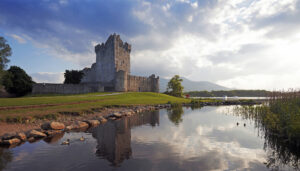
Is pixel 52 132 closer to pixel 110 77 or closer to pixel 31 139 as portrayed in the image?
pixel 31 139

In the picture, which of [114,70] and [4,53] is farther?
[114,70]

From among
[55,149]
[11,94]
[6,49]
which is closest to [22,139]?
[55,149]

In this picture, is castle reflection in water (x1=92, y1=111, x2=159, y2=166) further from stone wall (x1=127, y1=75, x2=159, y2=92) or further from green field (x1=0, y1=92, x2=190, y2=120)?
stone wall (x1=127, y1=75, x2=159, y2=92)

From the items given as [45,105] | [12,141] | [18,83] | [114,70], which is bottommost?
[12,141]

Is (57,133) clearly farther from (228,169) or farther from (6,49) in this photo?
(6,49)

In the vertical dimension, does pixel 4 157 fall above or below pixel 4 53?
below

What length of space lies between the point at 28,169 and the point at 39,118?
32.1 ft

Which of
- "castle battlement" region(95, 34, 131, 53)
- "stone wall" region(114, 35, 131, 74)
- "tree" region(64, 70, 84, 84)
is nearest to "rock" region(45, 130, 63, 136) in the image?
"stone wall" region(114, 35, 131, 74)

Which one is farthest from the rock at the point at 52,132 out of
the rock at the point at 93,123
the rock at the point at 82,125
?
the rock at the point at 93,123

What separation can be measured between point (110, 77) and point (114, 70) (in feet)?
11.1

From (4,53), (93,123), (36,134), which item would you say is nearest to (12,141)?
(36,134)

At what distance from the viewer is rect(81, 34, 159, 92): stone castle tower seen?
6191 centimetres

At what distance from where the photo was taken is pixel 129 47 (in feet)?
252

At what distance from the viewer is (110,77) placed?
220 ft
